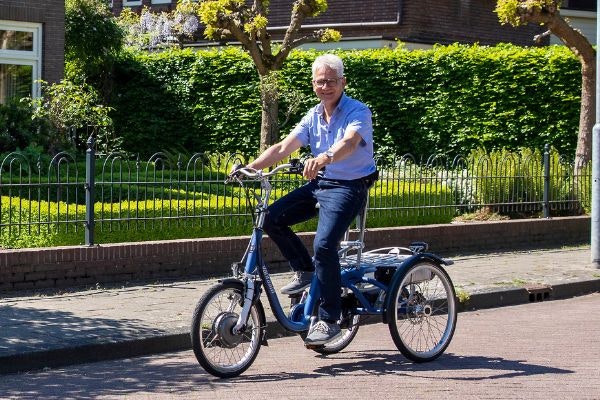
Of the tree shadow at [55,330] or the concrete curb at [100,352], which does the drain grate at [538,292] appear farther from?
the tree shadow at [55,330]

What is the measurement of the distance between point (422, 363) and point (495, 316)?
8.79 ft

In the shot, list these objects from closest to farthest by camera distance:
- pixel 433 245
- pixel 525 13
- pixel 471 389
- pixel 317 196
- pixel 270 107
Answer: pixel 471 389
pixel 317 196
pixel 433 245
pixel 525 13
pixel 270 107

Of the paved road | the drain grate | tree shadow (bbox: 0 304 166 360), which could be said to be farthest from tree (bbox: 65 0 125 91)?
the paved road

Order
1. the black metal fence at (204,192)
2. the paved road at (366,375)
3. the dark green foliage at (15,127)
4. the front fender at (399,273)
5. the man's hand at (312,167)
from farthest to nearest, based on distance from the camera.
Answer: the dark green foliage at (15,127) → the black metal fence at (204,192) → the front fender at (399,273) → the man's hand at (312,167) → the paved road at (366,375)

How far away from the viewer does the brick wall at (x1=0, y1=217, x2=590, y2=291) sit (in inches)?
422

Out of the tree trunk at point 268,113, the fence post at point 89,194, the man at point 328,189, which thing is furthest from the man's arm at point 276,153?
the tree trunk at point 268,113

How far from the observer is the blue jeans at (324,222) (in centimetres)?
749

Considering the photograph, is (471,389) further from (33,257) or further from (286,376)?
(33,257)

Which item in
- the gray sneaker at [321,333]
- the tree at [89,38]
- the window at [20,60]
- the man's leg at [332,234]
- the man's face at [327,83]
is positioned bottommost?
the gray sneaker at [321,333]

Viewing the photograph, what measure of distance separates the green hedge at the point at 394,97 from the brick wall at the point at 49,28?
14.7 ft

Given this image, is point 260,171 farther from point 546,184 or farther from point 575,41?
point 575,41

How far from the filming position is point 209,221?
12359 millimetres

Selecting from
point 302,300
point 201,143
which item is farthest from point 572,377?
point 201,143

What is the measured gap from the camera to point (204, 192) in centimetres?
1240
